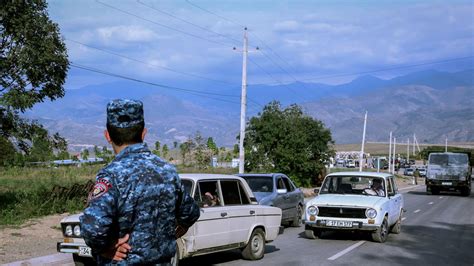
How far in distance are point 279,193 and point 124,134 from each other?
12.8 metres

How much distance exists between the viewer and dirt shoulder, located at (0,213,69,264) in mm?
11396

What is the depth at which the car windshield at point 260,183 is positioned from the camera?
16281mm

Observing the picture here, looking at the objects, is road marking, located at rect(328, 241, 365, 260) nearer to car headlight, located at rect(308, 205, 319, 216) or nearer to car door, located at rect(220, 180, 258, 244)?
car headlight, located at rect(308, 205, 319, 216)

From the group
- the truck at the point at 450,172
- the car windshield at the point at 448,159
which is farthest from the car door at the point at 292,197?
the car windshield at the point at 448,159

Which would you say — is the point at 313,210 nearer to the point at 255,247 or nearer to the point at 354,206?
the point at 354,206

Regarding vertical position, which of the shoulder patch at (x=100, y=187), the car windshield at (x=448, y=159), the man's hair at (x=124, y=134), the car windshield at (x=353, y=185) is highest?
the car windshield at (x=448, y=159)

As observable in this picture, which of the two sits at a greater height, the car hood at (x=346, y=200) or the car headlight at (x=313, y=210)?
the car hood at (x=346, y=200)

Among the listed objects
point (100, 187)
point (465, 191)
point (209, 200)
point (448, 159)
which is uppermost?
point (448, 159)

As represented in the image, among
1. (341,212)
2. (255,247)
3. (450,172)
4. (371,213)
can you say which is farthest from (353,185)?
(450,172)

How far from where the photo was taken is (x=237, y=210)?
34.3 ft

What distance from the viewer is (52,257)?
10.9m

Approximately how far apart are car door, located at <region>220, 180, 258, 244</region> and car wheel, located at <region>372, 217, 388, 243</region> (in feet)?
12.5

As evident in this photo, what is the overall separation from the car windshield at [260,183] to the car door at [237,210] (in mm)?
5303

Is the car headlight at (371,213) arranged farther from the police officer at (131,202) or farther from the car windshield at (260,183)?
the police officer at (131,202)
